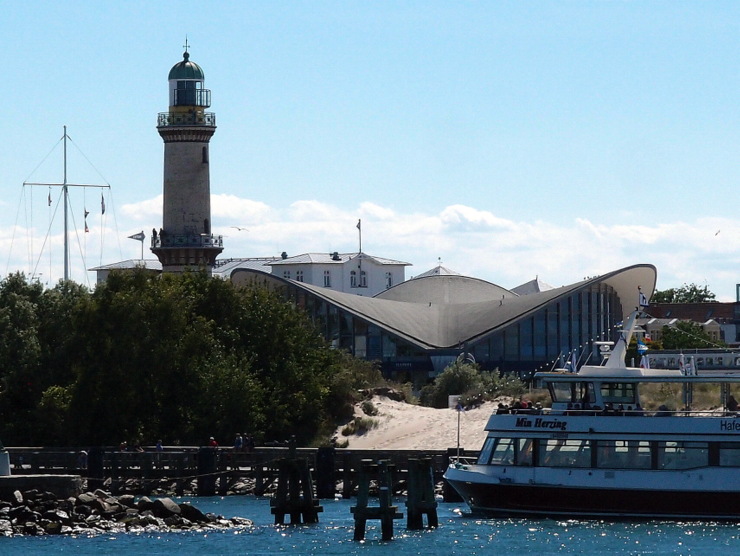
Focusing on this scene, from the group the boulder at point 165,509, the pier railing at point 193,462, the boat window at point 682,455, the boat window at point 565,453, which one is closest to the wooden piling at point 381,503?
the boulder at point 165,509

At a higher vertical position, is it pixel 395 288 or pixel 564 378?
pixel 395 288

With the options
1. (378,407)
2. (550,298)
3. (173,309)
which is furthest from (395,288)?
(173,309)

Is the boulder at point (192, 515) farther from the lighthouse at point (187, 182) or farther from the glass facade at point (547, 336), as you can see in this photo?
the glass facade at point (547, 336)

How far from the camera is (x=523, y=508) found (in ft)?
164

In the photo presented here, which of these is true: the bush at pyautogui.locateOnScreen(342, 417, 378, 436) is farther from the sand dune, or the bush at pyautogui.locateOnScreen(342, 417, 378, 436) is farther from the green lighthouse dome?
the green lighthouse dome

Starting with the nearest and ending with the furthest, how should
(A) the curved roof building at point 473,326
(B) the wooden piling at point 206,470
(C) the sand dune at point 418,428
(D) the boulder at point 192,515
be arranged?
1. (D) the boulder at point 192,515
2. (B) the wooden piling at point 206,470
3. (C) the sand dune at point 418,428
4. (A) the curved roof building at point 473,326

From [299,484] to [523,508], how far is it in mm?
6351

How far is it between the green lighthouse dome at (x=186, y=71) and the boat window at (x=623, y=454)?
5780cm

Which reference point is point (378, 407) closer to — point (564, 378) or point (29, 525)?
point (564, 378)

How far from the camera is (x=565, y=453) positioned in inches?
1953

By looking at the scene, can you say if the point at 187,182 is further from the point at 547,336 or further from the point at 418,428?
the point at 418,428

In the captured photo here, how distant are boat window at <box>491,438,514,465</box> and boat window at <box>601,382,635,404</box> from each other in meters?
2.96

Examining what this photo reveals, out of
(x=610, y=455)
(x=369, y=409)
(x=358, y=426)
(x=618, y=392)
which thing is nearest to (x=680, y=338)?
(x=369, y=409)

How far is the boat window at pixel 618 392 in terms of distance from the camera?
5016 cm
